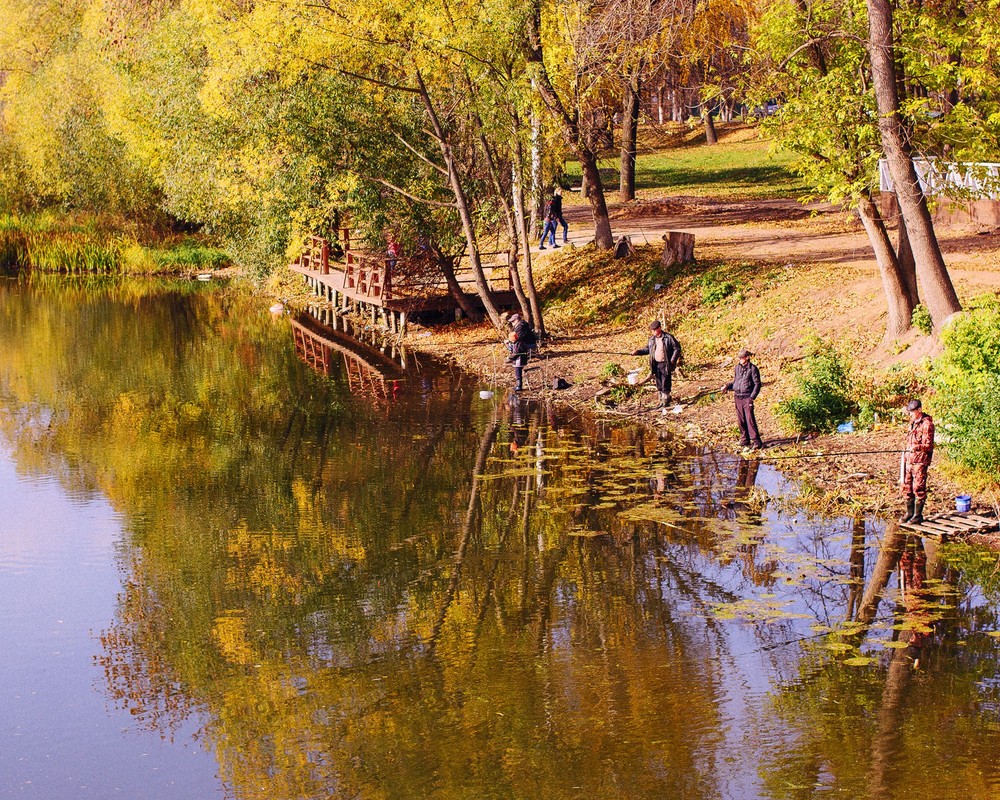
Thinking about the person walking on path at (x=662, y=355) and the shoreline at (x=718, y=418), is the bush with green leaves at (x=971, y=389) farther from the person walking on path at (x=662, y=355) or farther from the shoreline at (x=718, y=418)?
the person walking on path at (x=662, y=355)

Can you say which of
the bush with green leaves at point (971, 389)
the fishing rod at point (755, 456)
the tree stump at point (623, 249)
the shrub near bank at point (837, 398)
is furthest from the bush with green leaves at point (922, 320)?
the tree stump at point (623, 249)

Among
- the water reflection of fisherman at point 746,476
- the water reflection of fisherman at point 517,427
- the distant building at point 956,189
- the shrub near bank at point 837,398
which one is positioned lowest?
the water reflection of fisherman at point 746,476

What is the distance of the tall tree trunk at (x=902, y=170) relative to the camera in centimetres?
1983

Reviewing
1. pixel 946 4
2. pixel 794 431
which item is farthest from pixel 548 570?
pixel 946 4

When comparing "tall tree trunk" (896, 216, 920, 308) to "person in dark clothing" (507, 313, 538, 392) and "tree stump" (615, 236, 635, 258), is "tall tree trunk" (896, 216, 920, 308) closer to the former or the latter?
"person in dark clothing" (507, 313, 538, 392)

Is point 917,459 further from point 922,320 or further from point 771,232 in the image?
point 771,232

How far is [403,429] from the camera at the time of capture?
78.0 ft

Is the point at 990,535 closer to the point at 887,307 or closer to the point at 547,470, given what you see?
the point at 547,470

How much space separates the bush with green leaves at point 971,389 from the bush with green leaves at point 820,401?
1.90m

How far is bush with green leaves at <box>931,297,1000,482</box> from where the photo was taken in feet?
55.0

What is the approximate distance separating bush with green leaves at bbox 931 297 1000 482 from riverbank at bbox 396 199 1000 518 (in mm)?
547

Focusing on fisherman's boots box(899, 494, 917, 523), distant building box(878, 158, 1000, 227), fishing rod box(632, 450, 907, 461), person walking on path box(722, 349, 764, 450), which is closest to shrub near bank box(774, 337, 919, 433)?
person walking on path box(722, 349, 764, 450)

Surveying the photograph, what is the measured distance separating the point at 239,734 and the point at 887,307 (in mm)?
17040

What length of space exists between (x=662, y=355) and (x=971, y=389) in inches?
269
